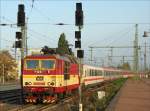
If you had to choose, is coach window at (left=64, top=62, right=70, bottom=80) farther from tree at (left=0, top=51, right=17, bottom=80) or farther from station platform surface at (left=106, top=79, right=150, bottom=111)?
tree at (left=0, top=51, right=17, bottom=80)

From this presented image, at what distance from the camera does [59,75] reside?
26.3 m

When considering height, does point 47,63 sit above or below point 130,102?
above

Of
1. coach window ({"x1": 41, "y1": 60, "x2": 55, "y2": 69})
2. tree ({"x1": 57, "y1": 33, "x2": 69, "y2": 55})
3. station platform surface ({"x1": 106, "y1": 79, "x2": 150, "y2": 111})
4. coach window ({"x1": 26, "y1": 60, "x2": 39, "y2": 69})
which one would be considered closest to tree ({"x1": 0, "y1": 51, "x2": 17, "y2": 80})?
tree ({"x1": 57, "y1": 33, "x2": 69, "y2": 55})

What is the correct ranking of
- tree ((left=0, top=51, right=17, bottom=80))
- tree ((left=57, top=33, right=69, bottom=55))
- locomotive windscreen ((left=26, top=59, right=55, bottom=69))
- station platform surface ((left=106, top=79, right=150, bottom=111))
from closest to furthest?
station platform surface ((left=106, top=79, right=150, bottom=111)) → locomotive windscreen ((left=26, top=59, right=55, bottom=69)) → tree ((left=57, top=33, right=69, bottom=55)) → tree ((left=0, top=51, right=17, bottom=80))

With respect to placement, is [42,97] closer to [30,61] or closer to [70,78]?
[30,61]

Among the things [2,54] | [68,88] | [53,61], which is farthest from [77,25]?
[2,54]

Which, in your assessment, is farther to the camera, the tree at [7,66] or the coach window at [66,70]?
the tree at [7,66]

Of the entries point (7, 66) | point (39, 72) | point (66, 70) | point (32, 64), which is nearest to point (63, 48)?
point (66, 70)

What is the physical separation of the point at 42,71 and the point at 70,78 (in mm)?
5309

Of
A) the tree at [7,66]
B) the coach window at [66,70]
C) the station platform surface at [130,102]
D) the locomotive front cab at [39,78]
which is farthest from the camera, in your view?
the tree at [7,66]

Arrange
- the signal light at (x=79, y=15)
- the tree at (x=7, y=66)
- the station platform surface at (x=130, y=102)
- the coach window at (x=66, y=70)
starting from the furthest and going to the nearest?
the tree at (x=7, y=66)
the coach window at (x=66, y=70)
the station platform surface at (x=130, y=102)
the signal light at (x=79, y=15)

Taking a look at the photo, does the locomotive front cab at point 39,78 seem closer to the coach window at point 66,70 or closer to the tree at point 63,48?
the coach window at point 66,70

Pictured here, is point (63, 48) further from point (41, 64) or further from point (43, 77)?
point (43, 77)

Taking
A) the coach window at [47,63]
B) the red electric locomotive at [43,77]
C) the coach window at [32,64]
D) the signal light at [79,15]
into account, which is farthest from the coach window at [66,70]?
the signal light at [79,15]
